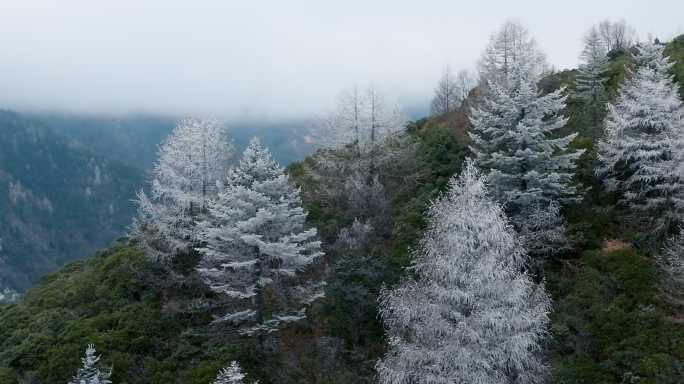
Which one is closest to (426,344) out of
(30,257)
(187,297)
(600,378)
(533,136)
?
(600,378)

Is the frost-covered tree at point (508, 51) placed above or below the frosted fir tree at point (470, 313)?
above

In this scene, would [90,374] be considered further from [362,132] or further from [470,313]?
[362,132]

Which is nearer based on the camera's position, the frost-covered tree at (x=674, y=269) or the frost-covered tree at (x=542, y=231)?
the frost-covered tree at (x=674, y=269)

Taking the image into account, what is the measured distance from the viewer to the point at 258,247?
2091cm

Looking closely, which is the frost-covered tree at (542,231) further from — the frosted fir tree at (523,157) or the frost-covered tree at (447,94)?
the frost-covered tree at (447,94)

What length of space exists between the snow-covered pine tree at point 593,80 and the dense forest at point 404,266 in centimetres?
45

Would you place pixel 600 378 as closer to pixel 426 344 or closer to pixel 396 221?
pixel 426 344

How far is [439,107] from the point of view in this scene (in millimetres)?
66000

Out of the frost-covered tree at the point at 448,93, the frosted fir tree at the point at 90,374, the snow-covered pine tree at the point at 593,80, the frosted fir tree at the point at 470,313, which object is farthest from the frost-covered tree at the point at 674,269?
the frost-covered tree at the point at 448,93

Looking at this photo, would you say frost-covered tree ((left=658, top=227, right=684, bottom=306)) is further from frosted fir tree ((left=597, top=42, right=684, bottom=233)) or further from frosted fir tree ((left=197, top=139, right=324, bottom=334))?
frosted fir tree ((left=197, top=139, right=324, bottom=334))

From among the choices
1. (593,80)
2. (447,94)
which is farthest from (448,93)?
(593,80)

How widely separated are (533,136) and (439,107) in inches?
1815

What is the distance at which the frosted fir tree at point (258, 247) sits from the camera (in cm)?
2034

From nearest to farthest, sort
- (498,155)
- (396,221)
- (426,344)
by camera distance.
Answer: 1. (426,344)
2. (498,155)
3. (396,221)
